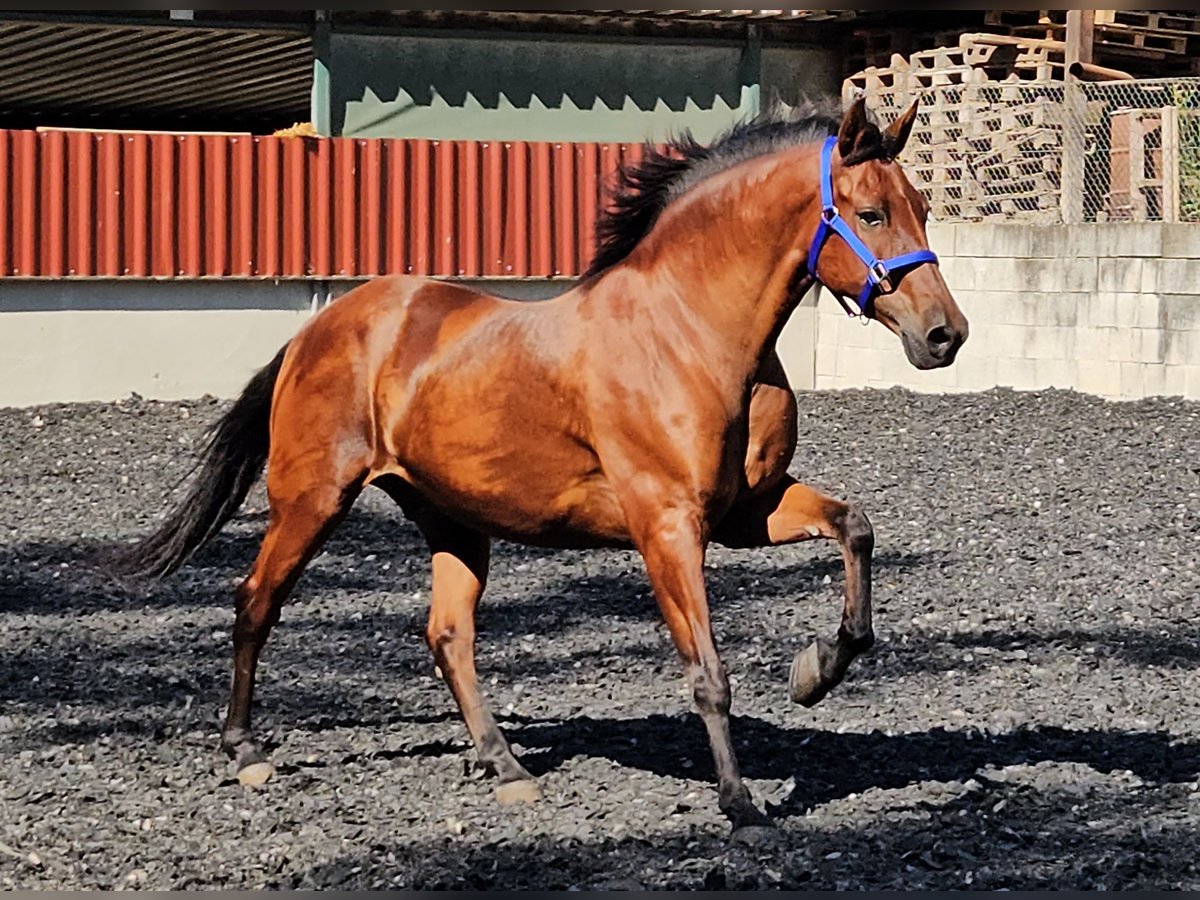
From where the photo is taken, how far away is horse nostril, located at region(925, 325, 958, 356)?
210 inches

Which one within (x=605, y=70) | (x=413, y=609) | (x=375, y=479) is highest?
(x=605, y=70)

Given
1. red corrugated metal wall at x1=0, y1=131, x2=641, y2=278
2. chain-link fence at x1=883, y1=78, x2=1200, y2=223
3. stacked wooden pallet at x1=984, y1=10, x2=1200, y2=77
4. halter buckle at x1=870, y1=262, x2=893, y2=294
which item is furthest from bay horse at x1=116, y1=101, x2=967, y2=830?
stacked wooden pallet at x1=984, y1=10, x2=1200, y2=77

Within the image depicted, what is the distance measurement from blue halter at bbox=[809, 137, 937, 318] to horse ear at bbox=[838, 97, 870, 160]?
0.07m

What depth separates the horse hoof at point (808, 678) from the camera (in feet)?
19.4

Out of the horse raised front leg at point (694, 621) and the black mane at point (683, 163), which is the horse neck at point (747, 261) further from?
the horse raised front leg at point (694, 621)

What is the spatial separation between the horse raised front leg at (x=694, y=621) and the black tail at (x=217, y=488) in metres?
2.13

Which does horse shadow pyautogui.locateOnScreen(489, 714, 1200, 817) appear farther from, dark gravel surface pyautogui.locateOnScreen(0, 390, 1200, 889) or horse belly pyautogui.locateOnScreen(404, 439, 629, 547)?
horse belly pyautogui.locateOnScreen(404, 439, 629, 547)

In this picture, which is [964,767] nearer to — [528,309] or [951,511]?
[528,309]

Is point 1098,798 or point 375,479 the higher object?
point 375,479

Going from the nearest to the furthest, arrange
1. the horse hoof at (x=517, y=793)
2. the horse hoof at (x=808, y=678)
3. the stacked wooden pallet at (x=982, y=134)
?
the horse hoof at (x=808, y=678)
the horse hoof at (x=517, y=793)
the stacked wooden pallet at (x=982, y=134)

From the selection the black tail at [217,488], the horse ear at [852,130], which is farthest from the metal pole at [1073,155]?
the horse ear at [852,130]

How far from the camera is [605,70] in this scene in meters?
19.8

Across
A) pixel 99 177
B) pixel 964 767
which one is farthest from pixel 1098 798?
pixel 99 177

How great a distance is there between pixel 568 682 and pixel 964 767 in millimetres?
2083
